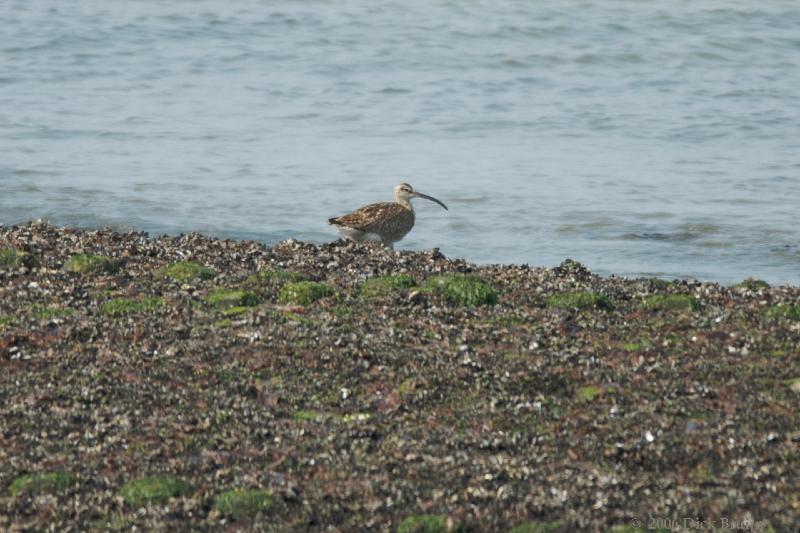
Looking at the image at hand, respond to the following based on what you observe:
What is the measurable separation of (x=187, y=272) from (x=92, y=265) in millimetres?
1307

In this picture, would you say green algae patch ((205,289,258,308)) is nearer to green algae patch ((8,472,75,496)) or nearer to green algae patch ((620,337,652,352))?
green algae patch ((620,337,652,352))

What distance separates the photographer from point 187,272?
18.6 metres

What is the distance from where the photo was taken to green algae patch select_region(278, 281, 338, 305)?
1739 cm

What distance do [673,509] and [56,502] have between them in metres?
4.96

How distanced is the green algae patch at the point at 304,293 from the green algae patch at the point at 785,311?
17.1 ft

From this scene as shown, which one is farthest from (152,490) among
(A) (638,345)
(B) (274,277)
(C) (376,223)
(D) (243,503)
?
(C) (376,223)

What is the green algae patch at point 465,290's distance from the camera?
57.1ft

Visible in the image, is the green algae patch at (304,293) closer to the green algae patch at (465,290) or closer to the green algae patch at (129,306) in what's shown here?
the green algae patch at (465,290)

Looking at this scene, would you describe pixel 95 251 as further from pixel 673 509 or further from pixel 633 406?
pixel 673 509

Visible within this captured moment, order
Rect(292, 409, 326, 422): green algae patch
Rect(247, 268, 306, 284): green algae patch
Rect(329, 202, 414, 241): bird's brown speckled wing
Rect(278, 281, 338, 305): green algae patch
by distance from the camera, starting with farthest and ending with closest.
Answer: Rect(329, 202, 414, 241): bird's brown speckled wing, Rect(247, 268, 306, 284): green algae patch, Rect(278, 281, 338, 305): green algae patch, Rect(292, 409, 326, 422): green algae patch

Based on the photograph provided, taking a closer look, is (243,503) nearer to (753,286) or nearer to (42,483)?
(42,483)

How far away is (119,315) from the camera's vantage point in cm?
1661

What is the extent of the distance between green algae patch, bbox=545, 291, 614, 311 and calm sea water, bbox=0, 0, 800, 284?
5972 millimetres

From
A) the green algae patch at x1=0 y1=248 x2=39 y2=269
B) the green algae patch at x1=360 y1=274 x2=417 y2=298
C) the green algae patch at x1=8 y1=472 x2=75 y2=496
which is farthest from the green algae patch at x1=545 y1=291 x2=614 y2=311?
the green algae patch at x1=8 y1=472 x2=75 y2=496
